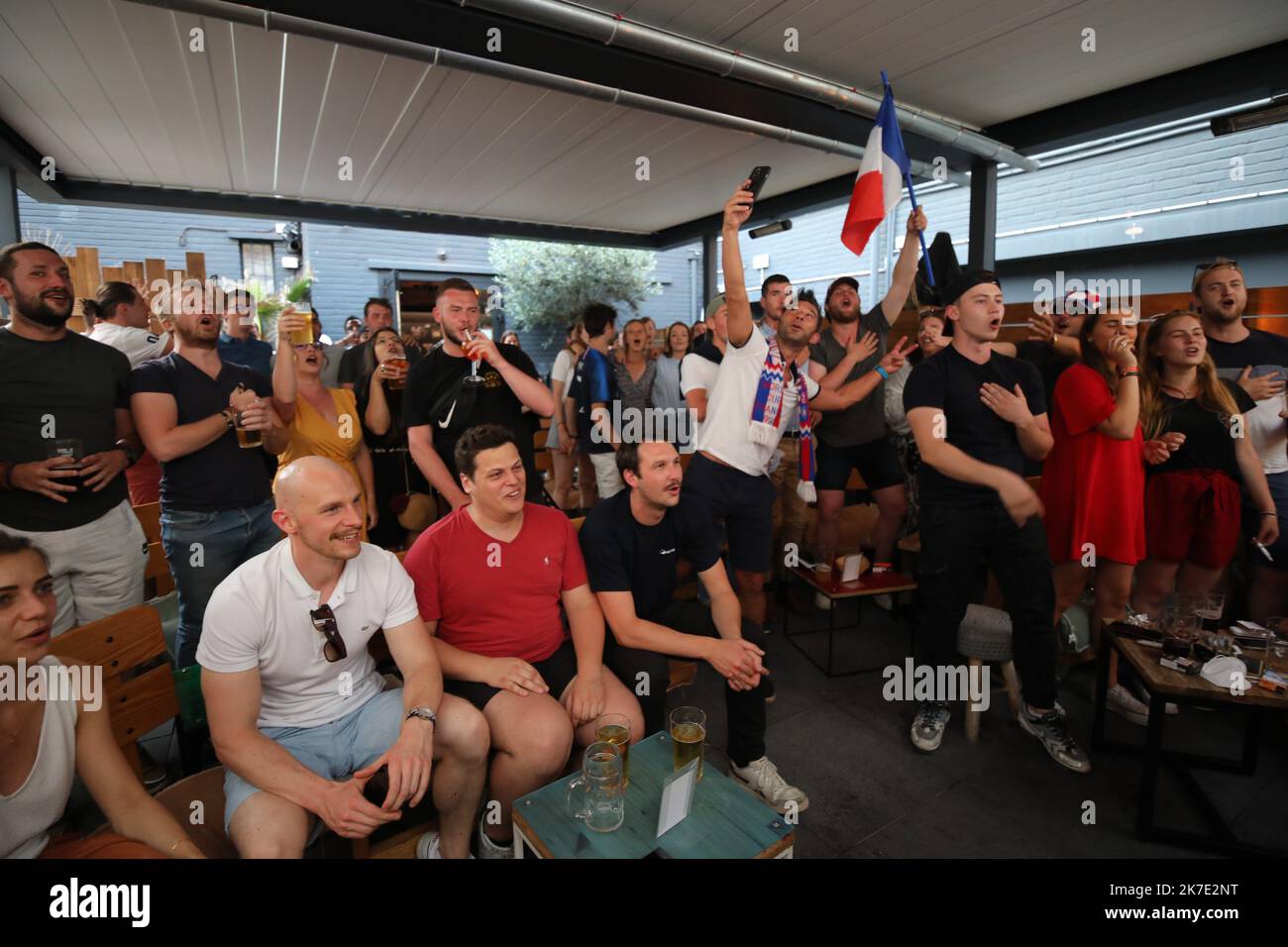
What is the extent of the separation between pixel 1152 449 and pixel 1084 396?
1.75ft

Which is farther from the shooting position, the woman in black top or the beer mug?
the woman in black top

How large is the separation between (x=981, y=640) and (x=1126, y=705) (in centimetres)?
84

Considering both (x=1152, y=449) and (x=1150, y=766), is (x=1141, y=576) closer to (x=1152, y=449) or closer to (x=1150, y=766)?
(x=1152, y=449)

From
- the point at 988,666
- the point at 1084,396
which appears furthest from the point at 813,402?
the point at 988,666

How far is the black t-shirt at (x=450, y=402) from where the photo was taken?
2.96m

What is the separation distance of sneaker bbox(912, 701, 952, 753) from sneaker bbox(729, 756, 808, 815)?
0.67 metres

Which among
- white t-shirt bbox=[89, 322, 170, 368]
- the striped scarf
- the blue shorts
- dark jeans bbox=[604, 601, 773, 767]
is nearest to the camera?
the blue shorts

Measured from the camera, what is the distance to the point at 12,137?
15.7ft

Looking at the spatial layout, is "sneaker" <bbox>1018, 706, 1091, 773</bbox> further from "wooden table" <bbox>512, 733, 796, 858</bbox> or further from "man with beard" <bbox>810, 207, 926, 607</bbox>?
"wooden table" <bbox>512, 733, 796, 858</bbox>

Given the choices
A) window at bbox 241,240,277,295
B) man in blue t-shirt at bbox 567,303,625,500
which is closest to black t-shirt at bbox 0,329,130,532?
man in blue t-shirt at bbox 567,303,625,500

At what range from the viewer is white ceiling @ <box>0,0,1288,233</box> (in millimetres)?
3377

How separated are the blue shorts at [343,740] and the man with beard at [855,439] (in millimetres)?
2630

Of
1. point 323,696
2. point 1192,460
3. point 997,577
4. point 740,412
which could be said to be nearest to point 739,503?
point 740,412

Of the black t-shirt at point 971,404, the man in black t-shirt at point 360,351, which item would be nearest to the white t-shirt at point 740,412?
the black t-shirt at point 971,404
